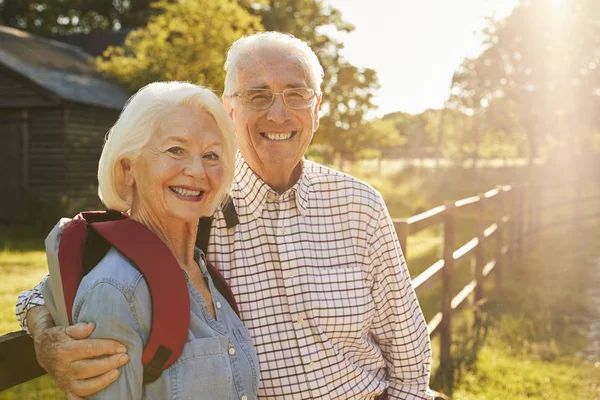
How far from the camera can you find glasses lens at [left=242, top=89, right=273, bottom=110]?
2.17 m

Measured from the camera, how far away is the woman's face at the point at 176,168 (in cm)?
160

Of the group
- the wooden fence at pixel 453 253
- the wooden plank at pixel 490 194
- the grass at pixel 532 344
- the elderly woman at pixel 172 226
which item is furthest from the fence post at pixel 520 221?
the elderly woman at pixel 172 226

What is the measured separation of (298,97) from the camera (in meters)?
2.21

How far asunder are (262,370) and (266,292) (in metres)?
0.25

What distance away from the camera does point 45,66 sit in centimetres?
1602

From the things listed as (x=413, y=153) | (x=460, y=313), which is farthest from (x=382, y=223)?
(x=413, y=153)

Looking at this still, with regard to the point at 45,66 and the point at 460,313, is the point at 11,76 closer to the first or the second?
the point at 45,66

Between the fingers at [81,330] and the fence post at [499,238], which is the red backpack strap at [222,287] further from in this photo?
the fence post at [499,238]

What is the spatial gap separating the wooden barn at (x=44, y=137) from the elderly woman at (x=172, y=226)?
12590 mm

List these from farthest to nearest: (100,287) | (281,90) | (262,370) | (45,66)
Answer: (45,66)
(281,90)
(262,370)
(100,287)

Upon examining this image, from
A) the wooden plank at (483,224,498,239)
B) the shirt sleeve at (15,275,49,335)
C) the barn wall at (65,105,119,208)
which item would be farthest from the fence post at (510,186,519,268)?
the barn wall at (65,105,119,208)

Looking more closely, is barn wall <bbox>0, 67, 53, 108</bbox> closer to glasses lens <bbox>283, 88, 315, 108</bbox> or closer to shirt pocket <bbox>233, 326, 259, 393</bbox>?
glasses lens <bbox>283, 88, 315, 108</bbox>

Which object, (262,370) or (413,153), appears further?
(413,153)

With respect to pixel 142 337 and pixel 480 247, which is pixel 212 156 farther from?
pixel 480 247
